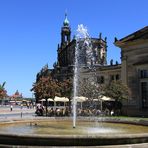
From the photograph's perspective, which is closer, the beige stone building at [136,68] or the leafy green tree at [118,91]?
the leafy green tree at [118,91]

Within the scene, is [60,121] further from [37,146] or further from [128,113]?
[128,113]

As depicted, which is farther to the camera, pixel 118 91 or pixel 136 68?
pixel 136 68

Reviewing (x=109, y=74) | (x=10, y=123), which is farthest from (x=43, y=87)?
(x=10, y=123)

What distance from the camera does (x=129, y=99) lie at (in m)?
46.6

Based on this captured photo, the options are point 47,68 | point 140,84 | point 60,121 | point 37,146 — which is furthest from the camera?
point 47,68

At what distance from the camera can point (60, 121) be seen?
25.5 metres

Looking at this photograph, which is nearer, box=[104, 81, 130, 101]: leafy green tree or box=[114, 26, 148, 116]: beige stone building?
box=[104, 81, 130, 101]: leafy green tree

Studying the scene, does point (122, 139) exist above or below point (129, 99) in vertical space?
below

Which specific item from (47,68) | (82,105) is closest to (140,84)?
(82,105)

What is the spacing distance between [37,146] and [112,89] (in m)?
34.9

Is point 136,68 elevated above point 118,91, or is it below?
above

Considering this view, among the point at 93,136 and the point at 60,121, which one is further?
the point at 60,121

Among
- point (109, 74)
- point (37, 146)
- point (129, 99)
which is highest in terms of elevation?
point (109, 74)

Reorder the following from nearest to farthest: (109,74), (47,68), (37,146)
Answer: (37,146) < (109,74) < (47,68)
